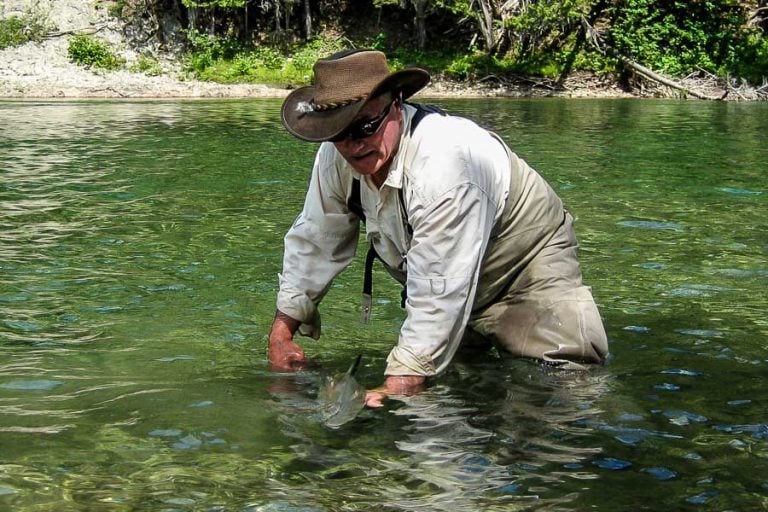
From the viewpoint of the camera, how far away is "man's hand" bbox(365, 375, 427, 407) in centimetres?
439

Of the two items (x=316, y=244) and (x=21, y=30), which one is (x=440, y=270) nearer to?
(x=316, y=244)

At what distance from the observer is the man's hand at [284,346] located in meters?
5.17

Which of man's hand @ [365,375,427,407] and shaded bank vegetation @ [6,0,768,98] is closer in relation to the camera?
man's hand @ [365,375,427,407]

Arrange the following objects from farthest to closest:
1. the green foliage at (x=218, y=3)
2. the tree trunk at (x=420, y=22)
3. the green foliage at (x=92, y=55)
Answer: the tree trunk at (x=420, y=22), the green foliage at (x=218, y=3), the green foliage at (x=92, y=55)

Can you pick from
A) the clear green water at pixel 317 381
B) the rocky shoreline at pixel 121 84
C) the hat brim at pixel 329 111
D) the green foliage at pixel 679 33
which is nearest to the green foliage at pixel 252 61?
the rocky shoreline at pixel 121 84

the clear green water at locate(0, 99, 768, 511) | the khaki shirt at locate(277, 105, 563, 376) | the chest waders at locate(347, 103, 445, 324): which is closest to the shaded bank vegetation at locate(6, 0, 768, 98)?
the clear green water at locate(0, 99, 768, 511)

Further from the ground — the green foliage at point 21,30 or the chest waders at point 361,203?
the green foliage at point 21,30

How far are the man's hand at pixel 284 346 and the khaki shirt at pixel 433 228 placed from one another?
7 cm

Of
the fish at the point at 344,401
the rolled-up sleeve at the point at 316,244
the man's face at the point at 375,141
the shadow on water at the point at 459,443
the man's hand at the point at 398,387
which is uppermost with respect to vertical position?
the man's face at the point at 375,141

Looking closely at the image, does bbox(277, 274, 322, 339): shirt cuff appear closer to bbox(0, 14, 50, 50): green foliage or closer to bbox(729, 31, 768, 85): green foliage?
bbox(729, 31, 768, 85): green foliage

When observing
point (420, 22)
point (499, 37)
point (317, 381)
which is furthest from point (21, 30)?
point (317, 381)

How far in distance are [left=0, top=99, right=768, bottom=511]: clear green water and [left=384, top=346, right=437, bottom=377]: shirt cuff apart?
40 centimetres

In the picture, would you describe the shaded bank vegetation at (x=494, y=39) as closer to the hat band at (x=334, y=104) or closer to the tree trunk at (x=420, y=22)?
the tree trunk at (x=420, y=22)

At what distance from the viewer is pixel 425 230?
4219 mm
